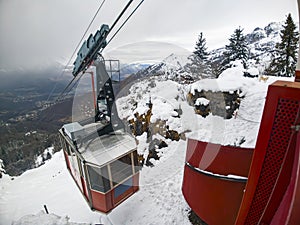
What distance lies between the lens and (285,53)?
4500 mm

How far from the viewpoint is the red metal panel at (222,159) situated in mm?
1417

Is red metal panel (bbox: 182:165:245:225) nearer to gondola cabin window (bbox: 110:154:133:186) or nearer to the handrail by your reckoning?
the handrail

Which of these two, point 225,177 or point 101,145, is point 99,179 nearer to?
point 101,145

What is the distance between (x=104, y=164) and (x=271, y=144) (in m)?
1.30

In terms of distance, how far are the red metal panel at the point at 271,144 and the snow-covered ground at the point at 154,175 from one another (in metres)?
1.67

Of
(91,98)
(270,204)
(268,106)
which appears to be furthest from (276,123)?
(91,98)

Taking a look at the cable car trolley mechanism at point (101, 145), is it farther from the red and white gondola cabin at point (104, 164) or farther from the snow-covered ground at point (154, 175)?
the snow-covered ground at point (154, 175)

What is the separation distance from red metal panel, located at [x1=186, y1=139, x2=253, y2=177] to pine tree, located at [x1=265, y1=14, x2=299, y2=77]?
13.9 ft

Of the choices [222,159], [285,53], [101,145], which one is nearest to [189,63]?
[285,53]

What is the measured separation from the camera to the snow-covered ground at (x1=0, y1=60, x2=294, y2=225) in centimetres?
245

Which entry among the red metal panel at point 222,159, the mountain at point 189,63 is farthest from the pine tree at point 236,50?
the red metal panel at point 222,159

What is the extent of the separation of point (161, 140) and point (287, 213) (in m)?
3.68

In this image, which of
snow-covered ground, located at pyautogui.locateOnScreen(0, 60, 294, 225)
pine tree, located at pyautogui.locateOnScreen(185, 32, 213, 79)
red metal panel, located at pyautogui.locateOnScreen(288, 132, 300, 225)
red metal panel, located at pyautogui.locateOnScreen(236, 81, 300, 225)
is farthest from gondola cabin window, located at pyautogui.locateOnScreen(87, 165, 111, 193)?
pine tree, located at pyautogui.locateOnScreen(185, 32, 213, 79)

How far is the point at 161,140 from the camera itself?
4234 mm
